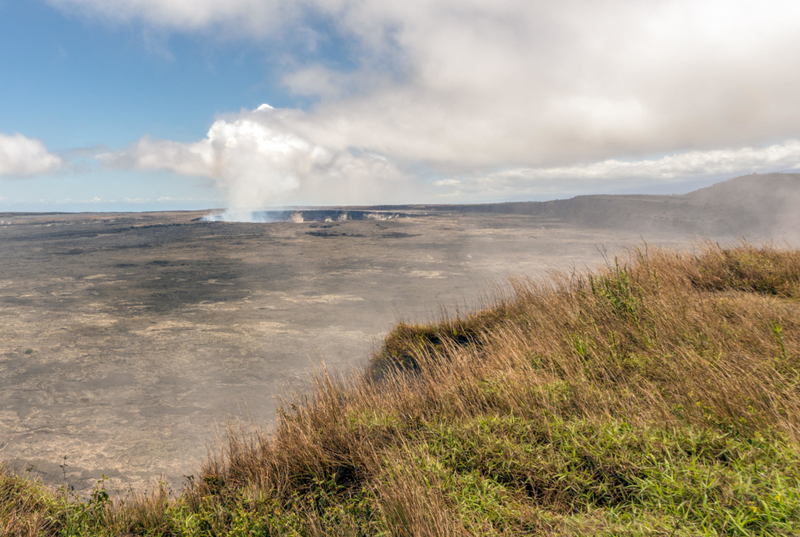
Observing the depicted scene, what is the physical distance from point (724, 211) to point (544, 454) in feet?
173

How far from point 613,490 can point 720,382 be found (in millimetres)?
1442

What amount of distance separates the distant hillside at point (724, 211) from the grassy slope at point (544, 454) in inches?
1300

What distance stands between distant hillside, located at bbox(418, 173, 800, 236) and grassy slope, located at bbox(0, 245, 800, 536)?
3301cm

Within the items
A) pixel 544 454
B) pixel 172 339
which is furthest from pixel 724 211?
pixel 544 454

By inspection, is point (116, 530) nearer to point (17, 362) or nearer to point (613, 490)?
point (613, 490)

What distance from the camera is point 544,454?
3.03 m

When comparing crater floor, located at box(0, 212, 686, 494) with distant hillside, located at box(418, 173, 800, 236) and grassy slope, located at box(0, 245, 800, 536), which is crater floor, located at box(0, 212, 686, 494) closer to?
grassy slope, located at box(0, 245, 800, 536)

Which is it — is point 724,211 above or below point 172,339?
above

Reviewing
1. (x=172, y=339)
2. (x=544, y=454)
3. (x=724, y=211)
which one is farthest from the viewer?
(x=724, y=211)

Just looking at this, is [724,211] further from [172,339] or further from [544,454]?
[544,454]

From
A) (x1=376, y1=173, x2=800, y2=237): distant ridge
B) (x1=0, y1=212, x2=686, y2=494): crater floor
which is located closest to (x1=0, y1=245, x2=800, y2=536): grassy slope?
(x1=0, y1=212, x2=686, y2=494): crater floor

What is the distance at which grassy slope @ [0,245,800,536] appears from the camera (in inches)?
93.2

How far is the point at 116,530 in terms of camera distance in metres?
3.00

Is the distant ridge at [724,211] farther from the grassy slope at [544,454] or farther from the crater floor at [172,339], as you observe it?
the grassy slope at [544,454]
